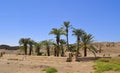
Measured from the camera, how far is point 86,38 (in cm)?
5953

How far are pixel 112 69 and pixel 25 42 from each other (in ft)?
151

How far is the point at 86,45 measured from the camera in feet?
198

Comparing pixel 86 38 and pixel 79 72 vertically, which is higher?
pixel 86 38

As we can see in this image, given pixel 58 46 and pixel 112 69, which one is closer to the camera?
pixel 112 69

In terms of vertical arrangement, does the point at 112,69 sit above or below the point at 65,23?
below

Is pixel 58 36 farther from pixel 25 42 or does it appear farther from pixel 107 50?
pixel 107 50

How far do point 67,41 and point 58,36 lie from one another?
320cm

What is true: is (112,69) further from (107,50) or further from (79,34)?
(107,50)

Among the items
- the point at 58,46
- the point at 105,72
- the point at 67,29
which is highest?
the point at 67,29

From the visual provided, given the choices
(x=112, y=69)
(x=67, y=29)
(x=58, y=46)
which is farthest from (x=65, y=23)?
A: (x=112, y=69)

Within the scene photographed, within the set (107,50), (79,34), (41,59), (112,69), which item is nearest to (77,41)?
(79,34)

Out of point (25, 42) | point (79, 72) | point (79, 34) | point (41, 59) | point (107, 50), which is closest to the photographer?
point (79, 72)

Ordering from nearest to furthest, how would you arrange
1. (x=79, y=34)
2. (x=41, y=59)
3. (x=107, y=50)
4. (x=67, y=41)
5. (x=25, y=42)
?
(x=41, y=59)
(x=79, y=34)
(x=67, y=41)
(x=25, y=42)
(x=107, y=50)

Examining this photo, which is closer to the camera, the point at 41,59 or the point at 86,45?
the point at 41,59
